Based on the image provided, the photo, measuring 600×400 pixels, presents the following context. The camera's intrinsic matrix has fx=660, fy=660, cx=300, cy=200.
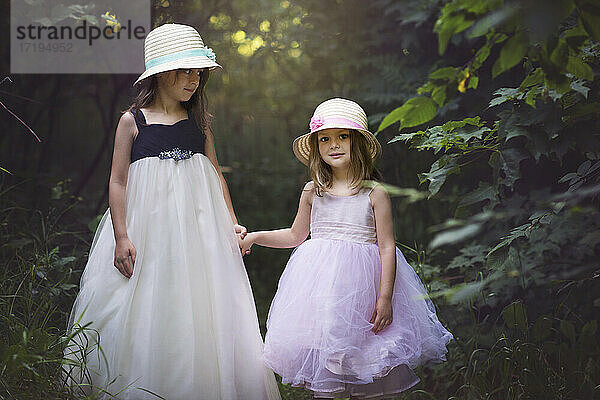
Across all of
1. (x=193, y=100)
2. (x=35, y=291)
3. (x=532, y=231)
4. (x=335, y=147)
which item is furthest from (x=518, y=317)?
(x=35, y=291)

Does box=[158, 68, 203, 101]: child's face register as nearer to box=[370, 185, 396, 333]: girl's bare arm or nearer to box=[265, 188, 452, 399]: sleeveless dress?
box=[265, 188, 452, 399]: sleeveless dress

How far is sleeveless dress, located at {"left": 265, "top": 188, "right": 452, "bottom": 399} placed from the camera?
163 cm

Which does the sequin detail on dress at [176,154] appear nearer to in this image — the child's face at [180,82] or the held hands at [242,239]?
the child's face at [180,82]

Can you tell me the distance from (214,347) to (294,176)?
185 centimetres

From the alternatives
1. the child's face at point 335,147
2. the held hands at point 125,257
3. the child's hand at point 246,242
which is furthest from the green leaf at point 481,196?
the held hands at point 125,257

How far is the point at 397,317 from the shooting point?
1.73 meters

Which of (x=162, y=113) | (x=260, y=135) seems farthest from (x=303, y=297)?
(x=260, y=135)

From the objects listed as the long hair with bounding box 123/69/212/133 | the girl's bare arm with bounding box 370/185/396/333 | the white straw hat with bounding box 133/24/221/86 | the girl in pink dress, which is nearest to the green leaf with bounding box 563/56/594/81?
the girl in pink dress

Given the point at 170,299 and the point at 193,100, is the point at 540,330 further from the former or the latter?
the point at 193,100

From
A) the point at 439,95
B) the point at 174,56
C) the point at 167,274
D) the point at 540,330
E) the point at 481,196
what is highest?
the point at 174,56

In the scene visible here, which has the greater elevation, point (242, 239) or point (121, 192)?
point (121, 192)

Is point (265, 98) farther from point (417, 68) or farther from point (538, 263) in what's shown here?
point (538, 263)

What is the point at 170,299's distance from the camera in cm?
173

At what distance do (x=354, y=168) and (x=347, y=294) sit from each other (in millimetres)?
374
